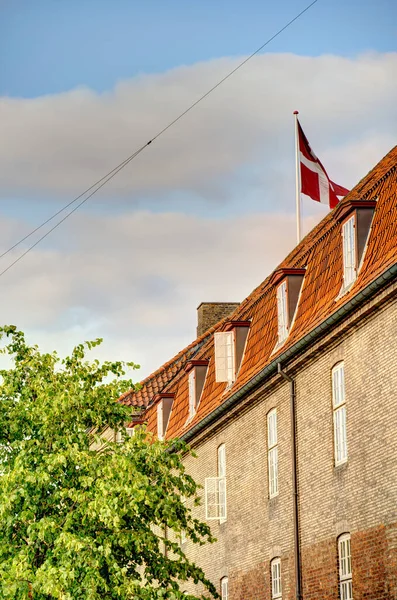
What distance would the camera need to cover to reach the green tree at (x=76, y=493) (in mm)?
20297

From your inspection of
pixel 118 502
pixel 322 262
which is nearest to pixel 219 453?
pixel 322 262

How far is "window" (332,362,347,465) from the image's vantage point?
21906 mm

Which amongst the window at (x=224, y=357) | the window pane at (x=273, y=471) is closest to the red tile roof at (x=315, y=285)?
the window at (x=224, y=357)

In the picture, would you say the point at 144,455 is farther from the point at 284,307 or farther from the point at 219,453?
the point at 219,453

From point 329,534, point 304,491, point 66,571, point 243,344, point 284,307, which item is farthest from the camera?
point 243,344

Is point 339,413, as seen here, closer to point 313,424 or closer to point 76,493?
point 313,424

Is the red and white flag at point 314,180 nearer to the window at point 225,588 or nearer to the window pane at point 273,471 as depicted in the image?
the window pane at point 273,471

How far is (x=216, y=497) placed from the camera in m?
30.1

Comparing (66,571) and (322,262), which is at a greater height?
(322,262)

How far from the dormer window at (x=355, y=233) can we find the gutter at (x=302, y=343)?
0.77 m

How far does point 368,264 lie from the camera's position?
21.1 m

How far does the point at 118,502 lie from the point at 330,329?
4962mm

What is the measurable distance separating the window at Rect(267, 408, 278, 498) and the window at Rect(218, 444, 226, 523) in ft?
12.2

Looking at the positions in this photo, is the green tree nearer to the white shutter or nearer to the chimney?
the white shutter
